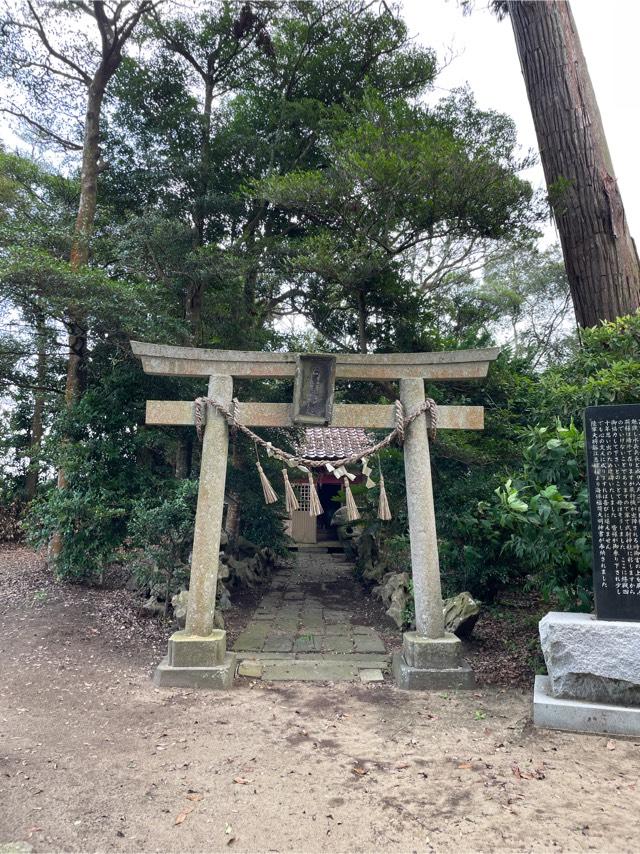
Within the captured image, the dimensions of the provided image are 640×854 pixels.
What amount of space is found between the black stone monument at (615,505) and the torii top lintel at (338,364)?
1.62 metres

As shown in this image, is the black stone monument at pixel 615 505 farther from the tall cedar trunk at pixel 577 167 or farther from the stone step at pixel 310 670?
the tall cedar trunk at pixel 577 167

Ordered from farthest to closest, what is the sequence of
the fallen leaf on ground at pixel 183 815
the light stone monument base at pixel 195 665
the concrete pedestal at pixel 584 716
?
the light stone monument base at pixel 195 665
the concrete pedestal at pixel 584 716
the fallen leaf on ground at pixel 183 815

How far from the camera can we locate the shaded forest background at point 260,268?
21.0ft

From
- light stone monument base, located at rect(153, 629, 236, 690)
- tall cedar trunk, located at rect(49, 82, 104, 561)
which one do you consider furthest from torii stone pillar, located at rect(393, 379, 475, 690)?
tall cedar trunk, located at rect(49, 82, 104, 561)

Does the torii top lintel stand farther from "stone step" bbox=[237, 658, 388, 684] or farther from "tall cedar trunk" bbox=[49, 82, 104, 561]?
"stone step" bbox=[237, 658, 388, 684]

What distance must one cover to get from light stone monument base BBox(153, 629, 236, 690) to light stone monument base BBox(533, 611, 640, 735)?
2798mm

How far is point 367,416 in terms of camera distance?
5.88 meters

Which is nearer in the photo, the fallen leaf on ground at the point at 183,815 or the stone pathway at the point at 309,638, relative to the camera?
the fallen leaf on ground at the point at 183,815

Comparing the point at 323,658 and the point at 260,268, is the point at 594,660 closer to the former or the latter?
the point at 323,658

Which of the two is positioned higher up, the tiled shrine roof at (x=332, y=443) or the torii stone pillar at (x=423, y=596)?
the tiled shrine roof at (x=332, y=443)

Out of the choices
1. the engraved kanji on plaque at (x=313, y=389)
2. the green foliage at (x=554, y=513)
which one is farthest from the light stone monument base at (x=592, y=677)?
the engraved kanji on plaque at (x=313, y=389)

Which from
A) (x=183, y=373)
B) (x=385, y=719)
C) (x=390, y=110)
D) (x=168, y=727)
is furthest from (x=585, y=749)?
(x=390, y=110)

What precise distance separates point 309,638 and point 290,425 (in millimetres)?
3109

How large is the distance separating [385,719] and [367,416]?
293 centimetres
